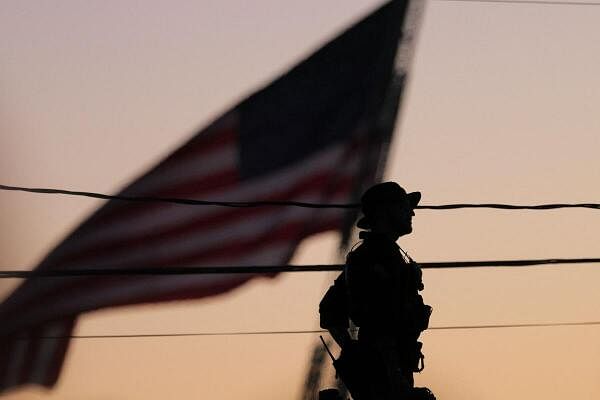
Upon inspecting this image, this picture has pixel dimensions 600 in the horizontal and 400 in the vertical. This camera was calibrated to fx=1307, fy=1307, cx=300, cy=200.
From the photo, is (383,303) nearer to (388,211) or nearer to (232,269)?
(388,211)

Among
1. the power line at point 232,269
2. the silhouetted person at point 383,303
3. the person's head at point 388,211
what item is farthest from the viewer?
the power line at point 232,269

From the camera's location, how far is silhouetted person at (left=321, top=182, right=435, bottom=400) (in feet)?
18.8

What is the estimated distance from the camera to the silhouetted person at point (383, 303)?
5738mm

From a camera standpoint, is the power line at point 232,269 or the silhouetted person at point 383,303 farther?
the power line at point 232,269

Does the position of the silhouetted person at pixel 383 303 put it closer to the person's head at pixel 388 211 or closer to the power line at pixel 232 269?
the person's head at pixel 388 211

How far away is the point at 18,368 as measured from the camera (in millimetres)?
11445

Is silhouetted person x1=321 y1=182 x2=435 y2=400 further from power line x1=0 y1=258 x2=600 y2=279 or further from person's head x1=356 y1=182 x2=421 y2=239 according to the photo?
power line x1=0 y1=258 x2=600 y2=279

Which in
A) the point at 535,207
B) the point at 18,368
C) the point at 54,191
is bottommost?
the point at 18,368

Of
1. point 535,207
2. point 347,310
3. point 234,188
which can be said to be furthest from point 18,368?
point 347,310

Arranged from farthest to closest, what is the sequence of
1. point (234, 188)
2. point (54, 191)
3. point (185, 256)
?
Result: point (234, 188), point (185, 256), point (54, 191)

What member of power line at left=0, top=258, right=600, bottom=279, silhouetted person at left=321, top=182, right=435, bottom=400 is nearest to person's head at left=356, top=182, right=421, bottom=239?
silhouetted person at left=321, top=182, right=435, bottom=400

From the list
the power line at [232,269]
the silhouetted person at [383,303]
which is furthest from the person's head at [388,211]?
the power line at [232,269]

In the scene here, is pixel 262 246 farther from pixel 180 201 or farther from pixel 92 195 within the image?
pixel 92 195

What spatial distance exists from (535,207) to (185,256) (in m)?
3.14
